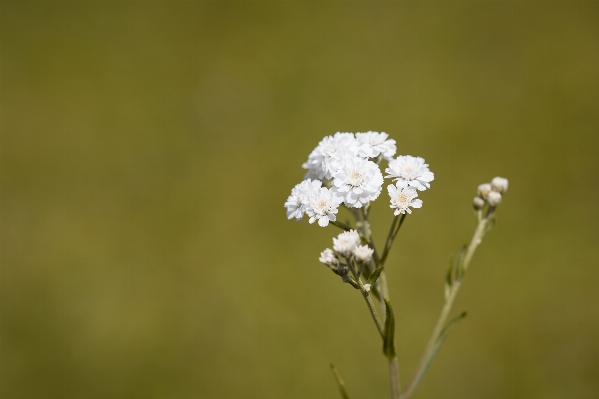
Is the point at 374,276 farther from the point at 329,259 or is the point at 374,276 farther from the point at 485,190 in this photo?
the point at 485,190

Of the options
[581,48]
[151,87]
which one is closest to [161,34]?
[151,87]

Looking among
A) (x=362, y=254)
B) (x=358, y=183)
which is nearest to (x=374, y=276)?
(x=362, y=254)

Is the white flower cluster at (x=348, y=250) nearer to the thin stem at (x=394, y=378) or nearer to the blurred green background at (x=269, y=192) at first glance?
the thin stem at (x=394, y=378)

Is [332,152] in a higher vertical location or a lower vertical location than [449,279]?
higher

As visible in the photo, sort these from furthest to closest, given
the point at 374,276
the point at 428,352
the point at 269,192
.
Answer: the point at 269,192
the point at 428,352
the point at 374,276

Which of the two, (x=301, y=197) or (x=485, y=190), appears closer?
(x=301, y=197)

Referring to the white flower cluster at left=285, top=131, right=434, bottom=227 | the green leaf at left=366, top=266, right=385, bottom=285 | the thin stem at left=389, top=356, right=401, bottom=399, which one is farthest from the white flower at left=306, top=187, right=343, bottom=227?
the thin stem at left=389, top=356, right=401, bottom=399

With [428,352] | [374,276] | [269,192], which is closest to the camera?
[374,276]
